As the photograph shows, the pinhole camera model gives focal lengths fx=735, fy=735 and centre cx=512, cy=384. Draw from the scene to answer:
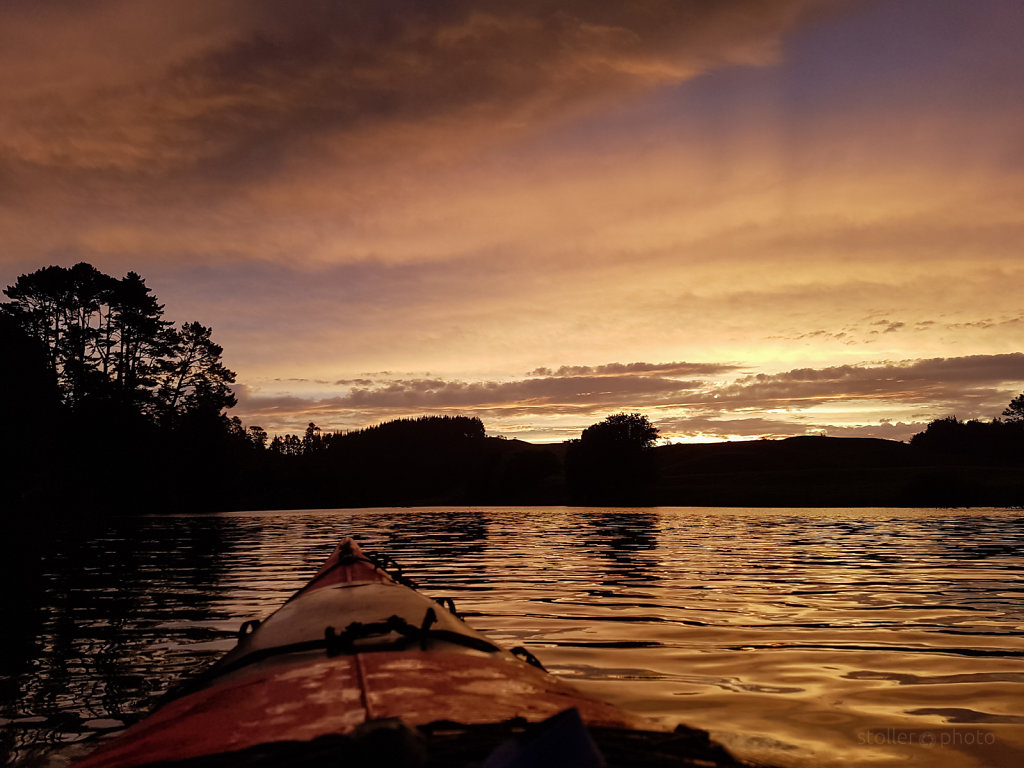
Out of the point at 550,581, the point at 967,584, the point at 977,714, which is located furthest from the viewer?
the point at 550,581

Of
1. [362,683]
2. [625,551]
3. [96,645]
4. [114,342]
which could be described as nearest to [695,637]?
[362,683]

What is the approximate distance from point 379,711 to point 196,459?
67.9 meters

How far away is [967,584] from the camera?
12289mm

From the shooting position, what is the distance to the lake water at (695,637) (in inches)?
199

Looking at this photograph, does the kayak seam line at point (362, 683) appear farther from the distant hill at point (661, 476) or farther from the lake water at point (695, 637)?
the distant hill at point (661, 476)

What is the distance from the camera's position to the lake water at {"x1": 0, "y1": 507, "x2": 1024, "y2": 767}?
5.06 m

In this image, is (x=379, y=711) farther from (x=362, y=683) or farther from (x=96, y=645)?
(x=96, y=645)

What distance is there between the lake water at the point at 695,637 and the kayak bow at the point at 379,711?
59.7 inches

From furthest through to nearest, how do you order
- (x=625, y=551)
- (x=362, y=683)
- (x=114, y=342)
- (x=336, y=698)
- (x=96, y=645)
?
(x=114, y=342)
(x=625, y=551)
(x=96, y=645)
(x=362, y=683)
(x=336, y=698)

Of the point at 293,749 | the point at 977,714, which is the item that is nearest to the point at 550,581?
the point at 977,714

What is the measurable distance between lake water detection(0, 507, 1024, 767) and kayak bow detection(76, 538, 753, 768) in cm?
152

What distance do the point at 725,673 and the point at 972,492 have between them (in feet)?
212

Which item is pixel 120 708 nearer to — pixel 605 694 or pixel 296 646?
pixel 296 646

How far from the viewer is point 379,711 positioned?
2854mm
